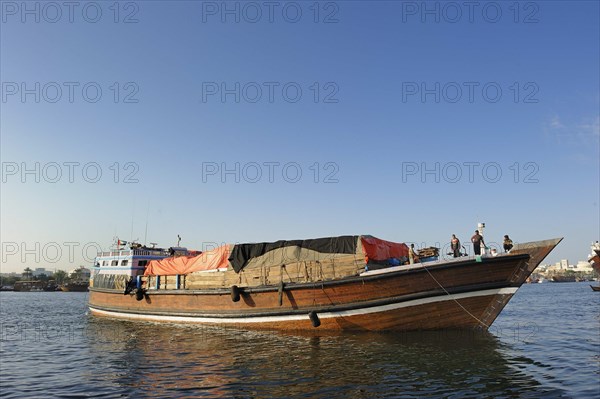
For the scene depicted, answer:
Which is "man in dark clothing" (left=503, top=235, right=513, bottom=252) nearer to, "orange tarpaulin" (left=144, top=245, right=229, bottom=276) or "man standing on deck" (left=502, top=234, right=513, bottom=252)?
"man standing on deck" (left=502, top=234, right=513, bottom=252)

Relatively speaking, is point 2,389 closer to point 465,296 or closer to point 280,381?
point 280,381

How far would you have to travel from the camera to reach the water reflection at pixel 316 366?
333 inches

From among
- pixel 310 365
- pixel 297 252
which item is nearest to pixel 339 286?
pixel 297 252

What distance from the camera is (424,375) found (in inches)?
365

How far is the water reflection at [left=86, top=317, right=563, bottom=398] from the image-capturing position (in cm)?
847

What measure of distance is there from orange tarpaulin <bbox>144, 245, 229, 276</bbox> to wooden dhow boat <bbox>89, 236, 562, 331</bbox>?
0.05 metres

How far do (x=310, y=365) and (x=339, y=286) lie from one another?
4686 mm

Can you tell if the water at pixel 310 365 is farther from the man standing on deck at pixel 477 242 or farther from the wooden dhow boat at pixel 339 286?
the man standing on deck at pixel 477 242

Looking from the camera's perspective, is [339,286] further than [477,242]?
Yes

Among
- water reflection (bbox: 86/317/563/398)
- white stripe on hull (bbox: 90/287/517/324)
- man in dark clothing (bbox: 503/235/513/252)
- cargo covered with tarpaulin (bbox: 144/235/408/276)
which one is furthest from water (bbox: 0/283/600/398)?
man in dark clothing (bbox: 503/235/513/252)

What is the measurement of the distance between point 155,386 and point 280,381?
2.99 metres

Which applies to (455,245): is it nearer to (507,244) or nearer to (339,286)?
(507,244)

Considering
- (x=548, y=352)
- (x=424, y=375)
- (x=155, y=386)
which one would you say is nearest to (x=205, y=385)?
(x=155, y=386)

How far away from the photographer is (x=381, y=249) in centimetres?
1588
